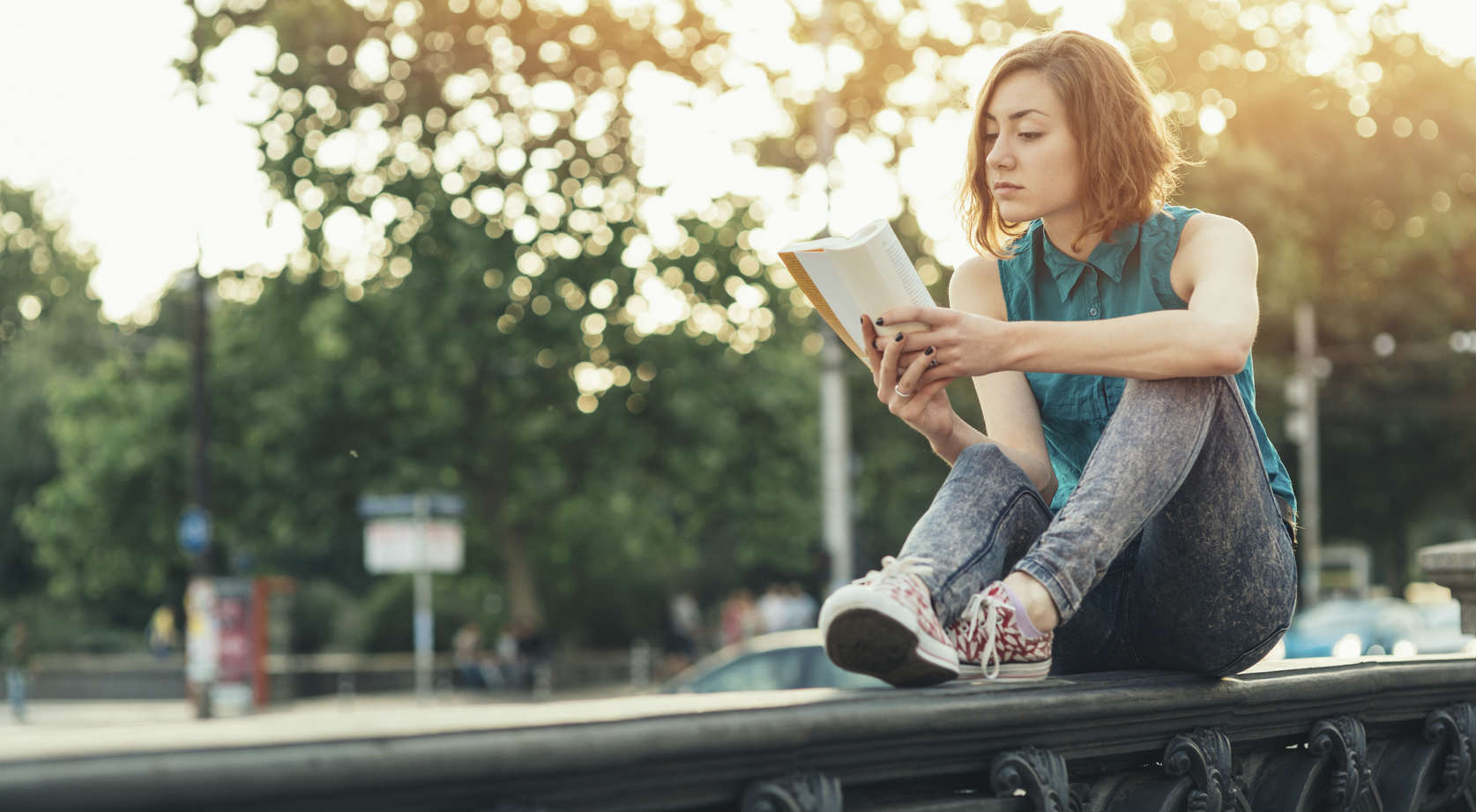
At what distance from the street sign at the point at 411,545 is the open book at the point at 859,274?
2076 cm

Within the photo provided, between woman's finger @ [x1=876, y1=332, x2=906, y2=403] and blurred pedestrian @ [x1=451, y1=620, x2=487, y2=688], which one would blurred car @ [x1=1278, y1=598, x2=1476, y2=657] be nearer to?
blurred pedestrian @ [x1=451, y1=620, x2=487, y2=688]

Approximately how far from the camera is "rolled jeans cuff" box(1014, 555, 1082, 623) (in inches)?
101

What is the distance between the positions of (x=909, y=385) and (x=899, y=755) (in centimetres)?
84

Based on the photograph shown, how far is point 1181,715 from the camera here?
2.64 meters

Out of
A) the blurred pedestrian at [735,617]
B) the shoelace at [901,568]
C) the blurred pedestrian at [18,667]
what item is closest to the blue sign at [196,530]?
the blurred pedestrian at [18,667]

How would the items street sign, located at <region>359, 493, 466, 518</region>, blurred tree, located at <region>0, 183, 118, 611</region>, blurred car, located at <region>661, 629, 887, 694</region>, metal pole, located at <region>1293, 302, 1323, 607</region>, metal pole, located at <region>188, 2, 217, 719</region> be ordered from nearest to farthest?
blurred car, located at <region>661, 629, 887, 694</region> < metal pole, located at <region>188, 2, 217, 719</region> < street sign, located at <region>359, 493, 466, 518</region> < metal pole, located at <region>1293, 302, 1323, 607</region> < blurred tree, located at <region>0, 183, 118, 611</region>

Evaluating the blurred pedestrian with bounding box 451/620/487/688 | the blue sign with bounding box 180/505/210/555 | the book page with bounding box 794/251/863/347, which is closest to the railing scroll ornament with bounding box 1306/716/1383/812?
the book page with bounding box 794/251/863/347

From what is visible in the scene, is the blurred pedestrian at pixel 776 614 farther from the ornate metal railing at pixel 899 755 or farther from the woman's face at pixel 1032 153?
the woman's face at pixel 1032 153

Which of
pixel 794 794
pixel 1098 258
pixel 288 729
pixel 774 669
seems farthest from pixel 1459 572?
pixel 774 669

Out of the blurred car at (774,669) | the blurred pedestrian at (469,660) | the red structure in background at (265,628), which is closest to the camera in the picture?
the blurred car at (774,669)

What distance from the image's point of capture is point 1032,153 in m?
2.97

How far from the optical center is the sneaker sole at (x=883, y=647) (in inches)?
90.8

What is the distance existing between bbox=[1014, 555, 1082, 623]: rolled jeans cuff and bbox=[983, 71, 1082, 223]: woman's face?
2.41ft

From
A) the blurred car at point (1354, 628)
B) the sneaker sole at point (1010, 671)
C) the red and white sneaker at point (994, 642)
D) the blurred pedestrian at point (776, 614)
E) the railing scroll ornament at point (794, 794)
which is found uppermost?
the red and white sneaker at point (994, 642)
